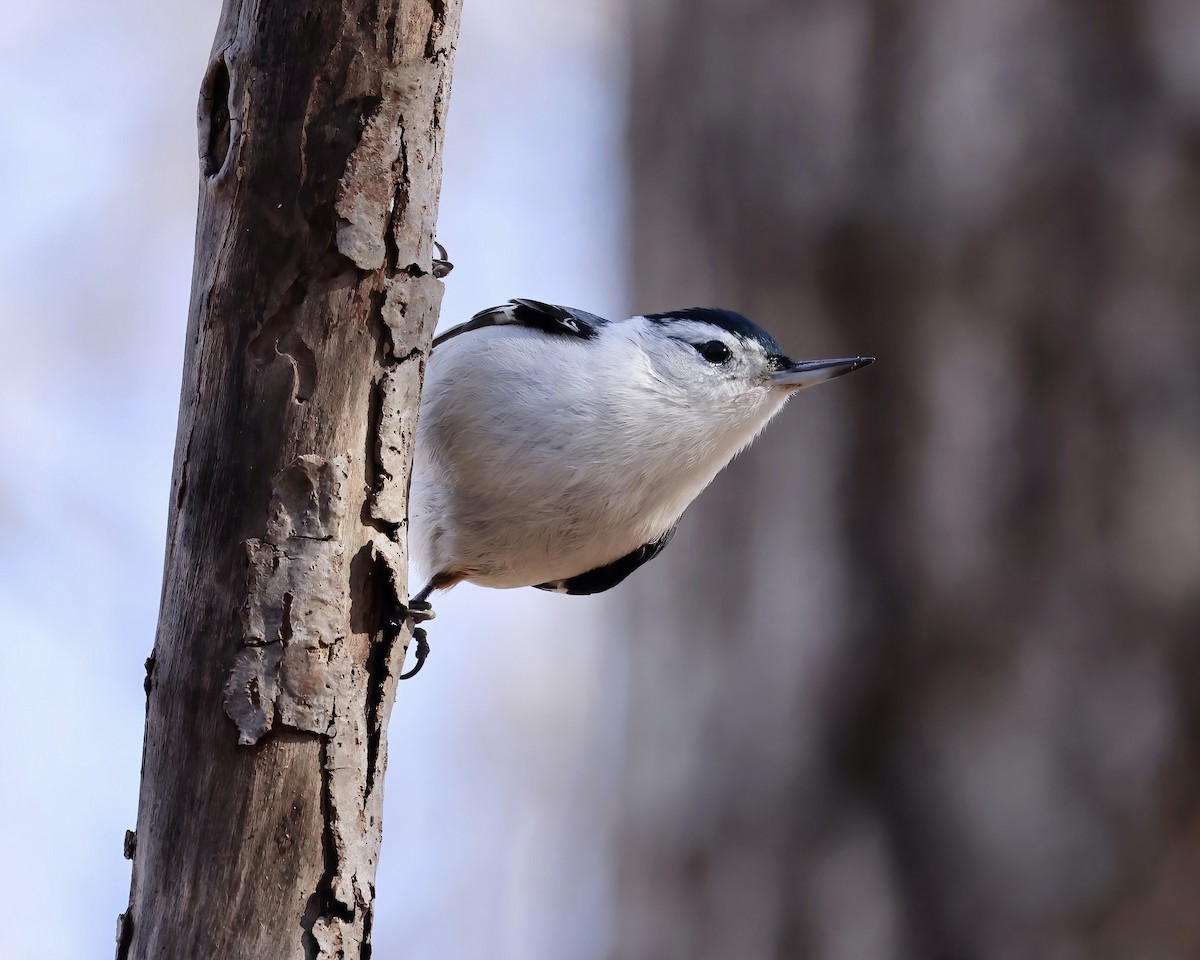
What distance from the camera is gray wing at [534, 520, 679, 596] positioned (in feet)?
6.45

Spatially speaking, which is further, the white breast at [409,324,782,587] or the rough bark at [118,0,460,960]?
the white breast at [409,324,782,587]

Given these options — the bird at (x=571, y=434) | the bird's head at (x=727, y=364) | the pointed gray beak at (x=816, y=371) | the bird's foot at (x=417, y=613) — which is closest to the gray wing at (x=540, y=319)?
the bird at (x=571, y=434)

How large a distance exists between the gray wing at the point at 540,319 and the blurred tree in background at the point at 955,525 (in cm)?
41

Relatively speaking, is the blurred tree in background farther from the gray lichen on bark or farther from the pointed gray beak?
the gray lichen on bark

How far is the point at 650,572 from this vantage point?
2.41 m

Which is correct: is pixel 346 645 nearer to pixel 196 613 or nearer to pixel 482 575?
pixel 196 613

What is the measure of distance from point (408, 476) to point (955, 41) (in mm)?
1374

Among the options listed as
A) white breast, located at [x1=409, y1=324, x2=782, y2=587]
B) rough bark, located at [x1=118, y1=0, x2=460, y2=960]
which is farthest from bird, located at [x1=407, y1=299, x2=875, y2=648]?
rough bark, located at [x1=118, y1=0, x2=460, y2=960]

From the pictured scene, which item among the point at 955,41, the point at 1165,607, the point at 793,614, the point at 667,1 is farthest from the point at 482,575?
the point at 667,1

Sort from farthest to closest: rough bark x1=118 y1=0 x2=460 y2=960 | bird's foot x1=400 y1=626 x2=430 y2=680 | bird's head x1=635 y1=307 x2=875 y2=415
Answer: bird's head x1=635 y1=307 x2=875 y2=415
bird's foot x1=400 y1=626 x2=430 y2=680
rough bark x1=118 y1=0 x2=460 y2=960

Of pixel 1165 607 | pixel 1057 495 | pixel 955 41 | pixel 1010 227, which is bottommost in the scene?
pixel 1165 607

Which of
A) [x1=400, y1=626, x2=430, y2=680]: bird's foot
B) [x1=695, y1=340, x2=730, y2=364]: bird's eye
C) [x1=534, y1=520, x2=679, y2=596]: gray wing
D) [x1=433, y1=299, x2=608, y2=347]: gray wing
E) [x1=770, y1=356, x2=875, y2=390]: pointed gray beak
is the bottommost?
[x1=400, y1=626, x2=430, y2=680]: bird's foot

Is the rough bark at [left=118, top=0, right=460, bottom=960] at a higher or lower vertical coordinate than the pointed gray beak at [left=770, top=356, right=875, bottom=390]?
lower

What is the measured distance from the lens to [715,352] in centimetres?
195
